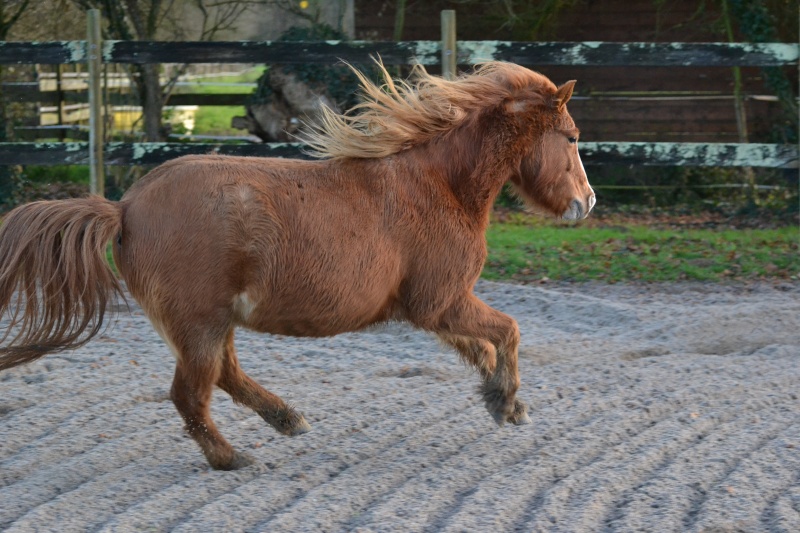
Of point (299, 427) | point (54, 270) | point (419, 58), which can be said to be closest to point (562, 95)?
point (299, 427)

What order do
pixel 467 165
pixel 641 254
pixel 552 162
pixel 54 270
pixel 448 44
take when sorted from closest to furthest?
pixel 54 270 < pixel 467 165 < pixel 552 162 < pixel 448 44 < pixel 641 254

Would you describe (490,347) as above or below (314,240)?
below

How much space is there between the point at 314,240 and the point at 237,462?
3.41 feet

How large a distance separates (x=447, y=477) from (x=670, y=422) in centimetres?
137

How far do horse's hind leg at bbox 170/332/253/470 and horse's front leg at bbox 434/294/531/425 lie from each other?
1.14 metres

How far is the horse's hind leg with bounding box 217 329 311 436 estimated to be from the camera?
4656 millimetres

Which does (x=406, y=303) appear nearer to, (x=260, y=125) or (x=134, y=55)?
(x=134, y=55)

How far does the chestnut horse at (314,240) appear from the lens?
4.08 metres

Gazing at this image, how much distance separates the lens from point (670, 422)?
Result: 4871mm

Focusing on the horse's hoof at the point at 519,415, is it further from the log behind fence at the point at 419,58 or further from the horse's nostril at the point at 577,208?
the log behind fence at the point at 419,58

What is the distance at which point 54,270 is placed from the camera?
408cm

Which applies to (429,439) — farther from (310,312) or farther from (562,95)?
(562,95)

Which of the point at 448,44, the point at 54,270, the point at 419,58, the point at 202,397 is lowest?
the point at 202,397

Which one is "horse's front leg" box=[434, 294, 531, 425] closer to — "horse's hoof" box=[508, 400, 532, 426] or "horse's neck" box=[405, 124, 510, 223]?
"horse's hoof" box=[508, 400, 532, 426]
